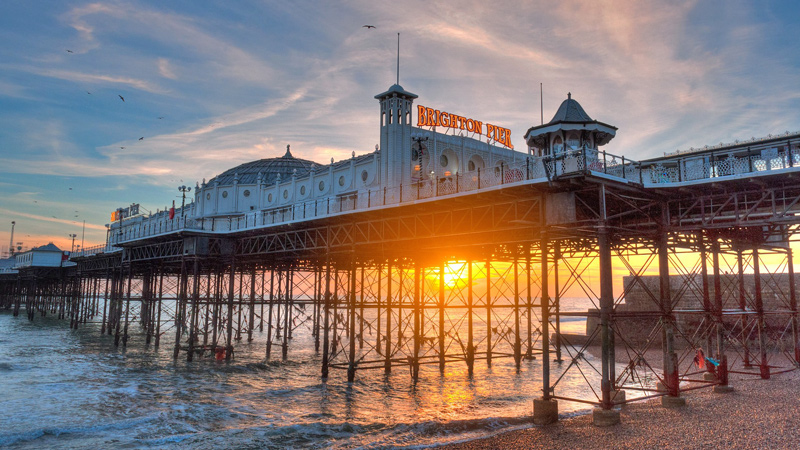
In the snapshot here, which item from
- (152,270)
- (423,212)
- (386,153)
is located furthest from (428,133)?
(152,270)

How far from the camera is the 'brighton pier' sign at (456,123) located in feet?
118

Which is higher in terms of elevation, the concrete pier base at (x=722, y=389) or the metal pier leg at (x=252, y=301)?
the metal pier leg at (x=252, y=301)

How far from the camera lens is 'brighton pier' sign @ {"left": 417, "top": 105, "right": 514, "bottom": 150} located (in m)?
36.1

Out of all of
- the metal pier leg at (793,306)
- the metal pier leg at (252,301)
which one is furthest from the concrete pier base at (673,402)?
the metal pier leg at (252,301)

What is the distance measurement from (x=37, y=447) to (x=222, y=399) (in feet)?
26.8

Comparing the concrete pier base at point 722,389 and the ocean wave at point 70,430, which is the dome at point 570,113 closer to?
the concrete pier base at point 722,389

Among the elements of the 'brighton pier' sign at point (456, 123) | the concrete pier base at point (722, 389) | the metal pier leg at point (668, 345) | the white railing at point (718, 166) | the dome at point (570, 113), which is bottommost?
the concrete pier base at point (722, 389)

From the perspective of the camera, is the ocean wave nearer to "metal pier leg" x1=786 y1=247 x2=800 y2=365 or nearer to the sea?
the sea

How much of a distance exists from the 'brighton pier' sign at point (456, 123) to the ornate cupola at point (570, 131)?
11835 millimetres

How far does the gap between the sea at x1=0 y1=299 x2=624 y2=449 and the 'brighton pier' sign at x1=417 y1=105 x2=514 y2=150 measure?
16.4 meters

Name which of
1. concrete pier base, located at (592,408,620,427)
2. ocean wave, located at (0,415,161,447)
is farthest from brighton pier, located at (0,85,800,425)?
ocean wave, located at (0,415,161,447)

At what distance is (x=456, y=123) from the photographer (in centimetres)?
3772

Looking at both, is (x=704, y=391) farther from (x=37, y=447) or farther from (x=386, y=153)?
(x=37, y=447)

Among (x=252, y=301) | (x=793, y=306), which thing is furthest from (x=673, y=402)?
(x=252, y=301)
